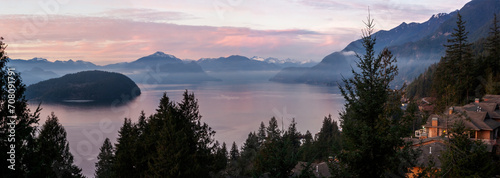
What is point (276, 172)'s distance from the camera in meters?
8.59

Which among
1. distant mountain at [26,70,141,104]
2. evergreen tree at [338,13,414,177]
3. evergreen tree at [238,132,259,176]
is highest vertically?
evergreen tree at [338,13,414,177]

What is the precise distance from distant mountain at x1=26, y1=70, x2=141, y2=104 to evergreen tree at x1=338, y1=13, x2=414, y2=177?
472 feet

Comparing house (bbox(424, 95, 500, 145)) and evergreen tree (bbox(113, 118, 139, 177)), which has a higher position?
house (bbox(424, 95, 500, 145))

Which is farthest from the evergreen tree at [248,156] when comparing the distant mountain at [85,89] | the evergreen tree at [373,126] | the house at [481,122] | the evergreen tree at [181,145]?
the distant mountain at [85,89]

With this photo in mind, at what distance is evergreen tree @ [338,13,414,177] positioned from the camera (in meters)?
8.22

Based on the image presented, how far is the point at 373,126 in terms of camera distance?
8.58m

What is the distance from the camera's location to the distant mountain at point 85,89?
479 feet

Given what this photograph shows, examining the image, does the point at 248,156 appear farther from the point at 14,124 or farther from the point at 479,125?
the point at 14,124

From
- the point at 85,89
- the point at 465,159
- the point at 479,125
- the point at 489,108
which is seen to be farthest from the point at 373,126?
the point at 85,89

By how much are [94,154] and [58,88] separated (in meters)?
118

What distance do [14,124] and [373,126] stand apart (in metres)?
9.87

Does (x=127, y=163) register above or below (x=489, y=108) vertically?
below

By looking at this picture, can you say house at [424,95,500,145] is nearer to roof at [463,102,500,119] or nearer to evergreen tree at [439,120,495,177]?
roof at [463,102,500,119]

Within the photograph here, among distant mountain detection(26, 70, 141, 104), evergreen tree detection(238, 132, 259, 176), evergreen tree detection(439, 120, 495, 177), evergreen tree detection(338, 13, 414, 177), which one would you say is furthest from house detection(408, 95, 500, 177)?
distant mountain detection(26, 70, 141, 104)
